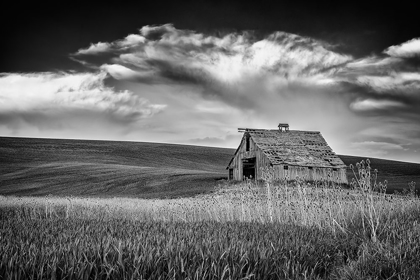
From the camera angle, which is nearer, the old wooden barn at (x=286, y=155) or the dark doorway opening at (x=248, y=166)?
the old wooden barn at (x=286, y=155)

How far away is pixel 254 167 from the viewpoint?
4206cm

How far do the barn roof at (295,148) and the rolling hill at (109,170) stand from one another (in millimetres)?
6896

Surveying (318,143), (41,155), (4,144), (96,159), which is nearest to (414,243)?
(318,143)

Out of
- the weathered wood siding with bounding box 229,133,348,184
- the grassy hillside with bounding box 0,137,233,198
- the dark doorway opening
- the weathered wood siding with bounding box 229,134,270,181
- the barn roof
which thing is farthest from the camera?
the dark doorway opening

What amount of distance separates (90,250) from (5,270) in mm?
888

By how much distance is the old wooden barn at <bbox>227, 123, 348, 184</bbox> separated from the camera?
38.9 metres

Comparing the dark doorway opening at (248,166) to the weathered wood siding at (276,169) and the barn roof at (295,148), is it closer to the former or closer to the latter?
the weathered wood siding at (276,169)

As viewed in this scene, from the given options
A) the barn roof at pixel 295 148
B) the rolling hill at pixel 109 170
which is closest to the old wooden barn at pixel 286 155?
the barn roof at pixel 295 148

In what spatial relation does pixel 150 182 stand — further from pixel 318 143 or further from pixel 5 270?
pixel 5 270

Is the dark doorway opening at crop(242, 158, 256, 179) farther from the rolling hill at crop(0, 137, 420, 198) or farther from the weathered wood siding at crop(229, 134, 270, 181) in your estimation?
the rolling hill at crop(0, 137, 420, 198)

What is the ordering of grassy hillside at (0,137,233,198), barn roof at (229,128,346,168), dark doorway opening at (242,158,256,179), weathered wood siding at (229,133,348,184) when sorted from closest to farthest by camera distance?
weathered wood siding at (229,133,348,184)
grassy hillside at (0,137,233,198)
barn roof at (229,128,346,168)
dark doorway opening at (242,158,256,179)

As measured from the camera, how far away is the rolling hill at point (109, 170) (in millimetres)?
38594

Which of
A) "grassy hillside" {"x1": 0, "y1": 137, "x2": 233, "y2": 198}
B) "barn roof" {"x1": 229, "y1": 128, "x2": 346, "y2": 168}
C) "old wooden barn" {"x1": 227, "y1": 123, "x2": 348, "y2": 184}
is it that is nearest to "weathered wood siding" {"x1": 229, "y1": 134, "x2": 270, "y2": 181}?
"old wooden barn" {"x1": 227, "y1": 123, "x2": 348, "y2": 184}

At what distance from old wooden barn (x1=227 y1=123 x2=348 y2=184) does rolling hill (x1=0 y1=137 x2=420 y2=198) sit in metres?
4.14
